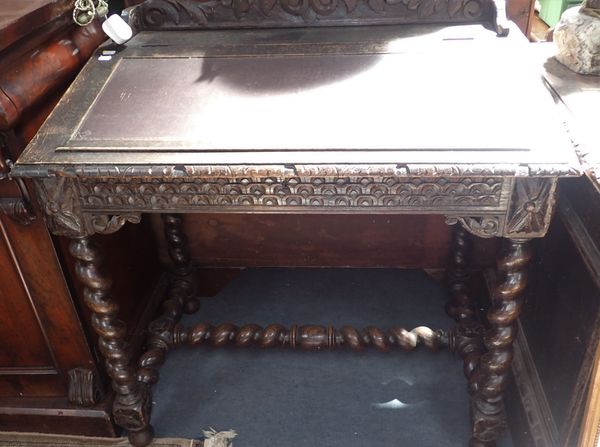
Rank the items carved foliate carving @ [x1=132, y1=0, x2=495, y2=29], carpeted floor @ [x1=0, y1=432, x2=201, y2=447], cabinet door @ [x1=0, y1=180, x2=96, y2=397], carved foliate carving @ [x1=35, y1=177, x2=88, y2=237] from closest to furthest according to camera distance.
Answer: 1. carved foliate carving @ [x1=35, y1=177, x2=88, y2=237]
2. cabinet door @ [x1=0, y1=180, x2=96, y2=397]
3. carved foliate carving @ [x1=132, y1=0, x2=495, y2=29]
4. carpeted floor @ [x1=0, y1=432, x2=201, y2=447]

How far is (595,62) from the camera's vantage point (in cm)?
144

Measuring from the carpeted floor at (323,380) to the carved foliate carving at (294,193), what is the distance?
85cm

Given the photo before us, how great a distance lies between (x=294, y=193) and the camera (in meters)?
1.33

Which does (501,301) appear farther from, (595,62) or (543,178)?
(595,62)

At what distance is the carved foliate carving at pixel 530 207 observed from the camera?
1259 millimetres

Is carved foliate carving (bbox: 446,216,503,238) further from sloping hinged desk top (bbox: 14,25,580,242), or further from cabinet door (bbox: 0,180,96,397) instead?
cabinet door (bbox: 0,180,96,397)

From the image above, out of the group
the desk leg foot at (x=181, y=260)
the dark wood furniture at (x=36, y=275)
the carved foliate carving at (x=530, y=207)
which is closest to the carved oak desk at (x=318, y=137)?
the carved foliate carving at (x=530, y=207)

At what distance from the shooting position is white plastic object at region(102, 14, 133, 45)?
64.2 inches

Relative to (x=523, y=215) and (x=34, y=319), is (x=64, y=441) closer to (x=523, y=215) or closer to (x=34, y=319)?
(x=34, y=319)

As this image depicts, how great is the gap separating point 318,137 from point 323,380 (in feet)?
3.41

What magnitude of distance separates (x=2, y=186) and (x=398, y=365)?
136cm

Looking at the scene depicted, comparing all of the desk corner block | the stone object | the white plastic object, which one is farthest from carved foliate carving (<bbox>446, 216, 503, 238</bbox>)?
the white plastic object

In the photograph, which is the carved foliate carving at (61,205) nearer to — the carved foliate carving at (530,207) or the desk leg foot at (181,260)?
the desk leg foot at (181,260)

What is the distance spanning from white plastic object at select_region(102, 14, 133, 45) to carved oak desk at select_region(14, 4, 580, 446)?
1.5 inches
